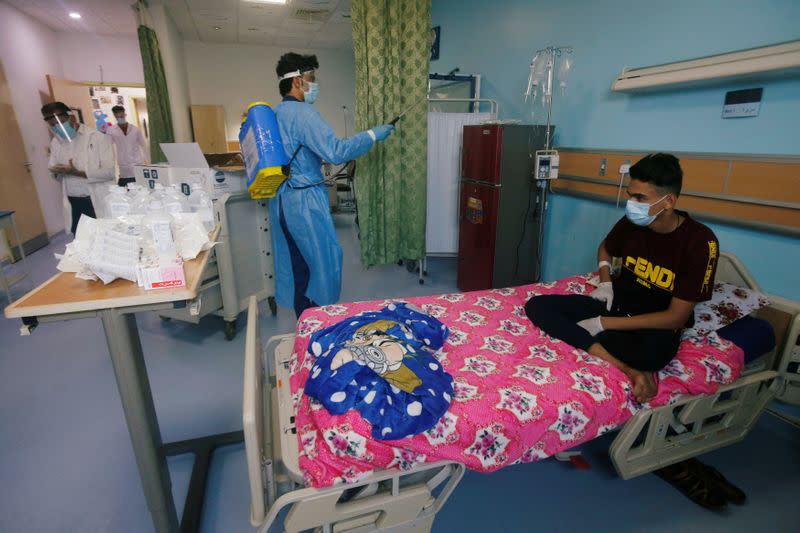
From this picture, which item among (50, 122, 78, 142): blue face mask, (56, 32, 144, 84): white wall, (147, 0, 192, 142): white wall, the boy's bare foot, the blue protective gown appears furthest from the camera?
(56, 32, 144, 84): white wall

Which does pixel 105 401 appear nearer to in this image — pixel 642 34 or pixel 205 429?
pixel 205 429

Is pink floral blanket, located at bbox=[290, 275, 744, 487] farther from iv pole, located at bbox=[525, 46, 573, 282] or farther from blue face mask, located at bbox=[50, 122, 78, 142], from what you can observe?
blue face mask, located at bbox=[50, 122, 78, 142]

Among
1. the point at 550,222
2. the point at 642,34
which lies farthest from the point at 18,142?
the point at 642,34

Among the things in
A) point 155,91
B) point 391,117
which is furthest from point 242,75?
point 391,117

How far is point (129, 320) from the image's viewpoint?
116 centimetres

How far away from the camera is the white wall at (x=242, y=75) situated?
7367 millimetres

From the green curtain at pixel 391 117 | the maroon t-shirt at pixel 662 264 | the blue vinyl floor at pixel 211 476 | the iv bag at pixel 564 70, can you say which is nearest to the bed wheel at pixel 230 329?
the blue vinyl floor at pixel 211 476

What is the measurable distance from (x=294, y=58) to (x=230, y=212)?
3.40ft

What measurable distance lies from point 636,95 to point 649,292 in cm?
136

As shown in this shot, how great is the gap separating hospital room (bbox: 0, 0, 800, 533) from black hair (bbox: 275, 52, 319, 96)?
0.05ft

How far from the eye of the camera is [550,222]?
3.26 metres

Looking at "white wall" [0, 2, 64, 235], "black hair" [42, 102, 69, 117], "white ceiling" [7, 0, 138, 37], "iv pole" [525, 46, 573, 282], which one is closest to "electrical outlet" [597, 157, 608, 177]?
"iv pole" [525, 46, 573, 282]

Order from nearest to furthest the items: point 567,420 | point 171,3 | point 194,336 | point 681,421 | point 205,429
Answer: point 567,420 < point 681,421 < point 205,429 < point 194,336 < point 171,3

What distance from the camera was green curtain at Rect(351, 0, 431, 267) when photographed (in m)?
3.31
